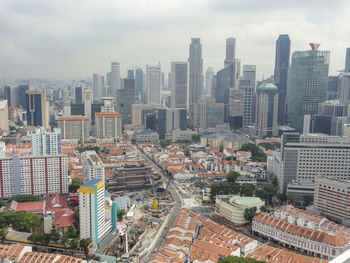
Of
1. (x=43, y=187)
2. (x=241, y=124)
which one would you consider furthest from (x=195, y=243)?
(x=241, y=124)

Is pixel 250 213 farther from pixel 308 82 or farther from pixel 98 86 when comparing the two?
pixel 98 86

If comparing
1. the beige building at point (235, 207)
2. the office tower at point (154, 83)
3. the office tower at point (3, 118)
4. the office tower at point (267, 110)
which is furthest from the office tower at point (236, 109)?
the beige building at point (235, 207)

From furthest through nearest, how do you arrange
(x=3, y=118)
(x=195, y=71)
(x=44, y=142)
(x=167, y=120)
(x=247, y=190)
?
(x=195, y=71) → (x=167, y=120) → (x=3, y=118) → (x=44, y=142) → (x=247, y=190)

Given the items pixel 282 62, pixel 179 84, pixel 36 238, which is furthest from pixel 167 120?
pixel 36 238

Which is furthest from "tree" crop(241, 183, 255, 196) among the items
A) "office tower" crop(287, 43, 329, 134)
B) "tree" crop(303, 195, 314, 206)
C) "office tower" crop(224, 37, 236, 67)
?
"office tower" crop(224, 37, 236, 67)

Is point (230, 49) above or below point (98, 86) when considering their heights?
above

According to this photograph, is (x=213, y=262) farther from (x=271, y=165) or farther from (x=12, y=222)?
(x=271, y=165)

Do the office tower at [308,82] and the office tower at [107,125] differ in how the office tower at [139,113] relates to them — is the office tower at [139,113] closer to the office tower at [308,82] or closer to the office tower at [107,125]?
the office tower at [107,125]
